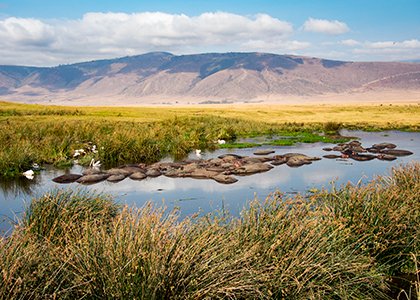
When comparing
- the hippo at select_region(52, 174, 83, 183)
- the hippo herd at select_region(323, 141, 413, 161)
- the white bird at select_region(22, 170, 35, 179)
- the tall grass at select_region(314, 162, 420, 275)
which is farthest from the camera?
the hippo herd at select_region(323, 141, 413, 161)

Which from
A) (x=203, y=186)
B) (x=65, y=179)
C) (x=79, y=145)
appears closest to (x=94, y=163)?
(x=79, y=145)

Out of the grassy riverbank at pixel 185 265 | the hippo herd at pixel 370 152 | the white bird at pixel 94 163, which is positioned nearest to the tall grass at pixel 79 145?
the white bird at pixel 94 163

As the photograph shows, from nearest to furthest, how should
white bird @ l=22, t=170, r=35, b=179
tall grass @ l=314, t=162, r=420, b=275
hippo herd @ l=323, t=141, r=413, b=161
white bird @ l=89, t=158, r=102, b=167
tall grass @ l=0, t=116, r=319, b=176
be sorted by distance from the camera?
tall grass @ l=314, t=162, r=420, b=275
white bird @ l=22, t=170, r=35, b=179
tall grass @ l=0, t=116, r=319, b=176
white bird @ l=89, t=158, r=102, b=167
hippo herd @ l=323, t=141, r=413, b=161

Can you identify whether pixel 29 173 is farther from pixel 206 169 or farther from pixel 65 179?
pixel 206 169

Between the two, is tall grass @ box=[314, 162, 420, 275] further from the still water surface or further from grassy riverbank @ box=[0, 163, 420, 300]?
the still water surface

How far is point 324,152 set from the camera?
70.5ft

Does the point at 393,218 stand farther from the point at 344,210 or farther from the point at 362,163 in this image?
the point at 362,163

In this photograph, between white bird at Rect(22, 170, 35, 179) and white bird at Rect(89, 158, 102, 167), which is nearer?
white bird at Rect(22, 170, 35, 179)

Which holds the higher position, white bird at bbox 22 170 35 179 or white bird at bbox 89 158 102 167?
white bird at bbox 22 170 35 179

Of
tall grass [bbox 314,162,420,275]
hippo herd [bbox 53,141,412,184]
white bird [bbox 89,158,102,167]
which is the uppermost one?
tall grass [bbox 314,162,420,275]

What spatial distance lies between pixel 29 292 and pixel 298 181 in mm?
11114

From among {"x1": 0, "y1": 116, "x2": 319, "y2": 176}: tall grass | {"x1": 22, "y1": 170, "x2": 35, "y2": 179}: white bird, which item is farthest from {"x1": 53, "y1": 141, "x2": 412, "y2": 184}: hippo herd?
{"x1": 0, "y1": 116, "x2": 319, "y2": 176}: tall grass

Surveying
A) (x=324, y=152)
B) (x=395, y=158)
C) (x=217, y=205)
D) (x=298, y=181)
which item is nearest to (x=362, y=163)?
(x=395, y=158)

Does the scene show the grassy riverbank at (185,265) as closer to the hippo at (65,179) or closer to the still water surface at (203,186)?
the still water surface at (203,186)
